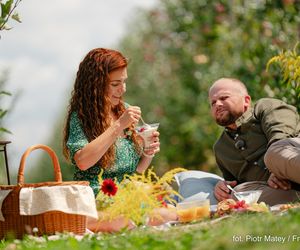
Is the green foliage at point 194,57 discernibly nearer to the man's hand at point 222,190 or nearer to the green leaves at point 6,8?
the man's hand at point 222,190

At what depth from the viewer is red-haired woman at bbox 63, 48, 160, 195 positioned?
18.1ft

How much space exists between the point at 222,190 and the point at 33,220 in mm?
1686

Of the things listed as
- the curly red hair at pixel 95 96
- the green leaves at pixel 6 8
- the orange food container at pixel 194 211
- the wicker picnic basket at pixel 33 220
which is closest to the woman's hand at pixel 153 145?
the curly red hair at pixel 95 96

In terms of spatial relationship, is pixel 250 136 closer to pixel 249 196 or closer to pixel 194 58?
pixel 249 196

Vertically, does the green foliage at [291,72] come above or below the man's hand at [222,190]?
above

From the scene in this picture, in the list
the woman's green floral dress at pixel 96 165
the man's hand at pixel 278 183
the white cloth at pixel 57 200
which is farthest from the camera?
the man's hand at pixel 278 183

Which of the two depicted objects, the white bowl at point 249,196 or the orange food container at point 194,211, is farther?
the white bowl at point 249,196

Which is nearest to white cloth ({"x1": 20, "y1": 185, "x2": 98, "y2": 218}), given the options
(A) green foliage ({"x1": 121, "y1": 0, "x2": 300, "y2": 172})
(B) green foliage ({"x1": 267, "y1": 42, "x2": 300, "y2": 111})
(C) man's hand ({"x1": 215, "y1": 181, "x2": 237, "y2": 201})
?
(C) man's hand ({"x1": 215, "y1": 181, "x2": 237, "y2": 201})

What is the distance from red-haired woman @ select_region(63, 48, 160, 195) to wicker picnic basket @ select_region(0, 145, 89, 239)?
52 cm

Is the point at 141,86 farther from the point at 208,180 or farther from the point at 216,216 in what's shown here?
the point at 216,216

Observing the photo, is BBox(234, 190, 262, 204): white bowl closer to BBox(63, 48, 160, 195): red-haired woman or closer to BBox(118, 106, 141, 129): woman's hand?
BBox(63, 48, 160, 195): red-haired woman

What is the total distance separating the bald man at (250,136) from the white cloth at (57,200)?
4.61 ft

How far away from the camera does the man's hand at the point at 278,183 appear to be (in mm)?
5531

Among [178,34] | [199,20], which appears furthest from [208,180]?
[178,34]
